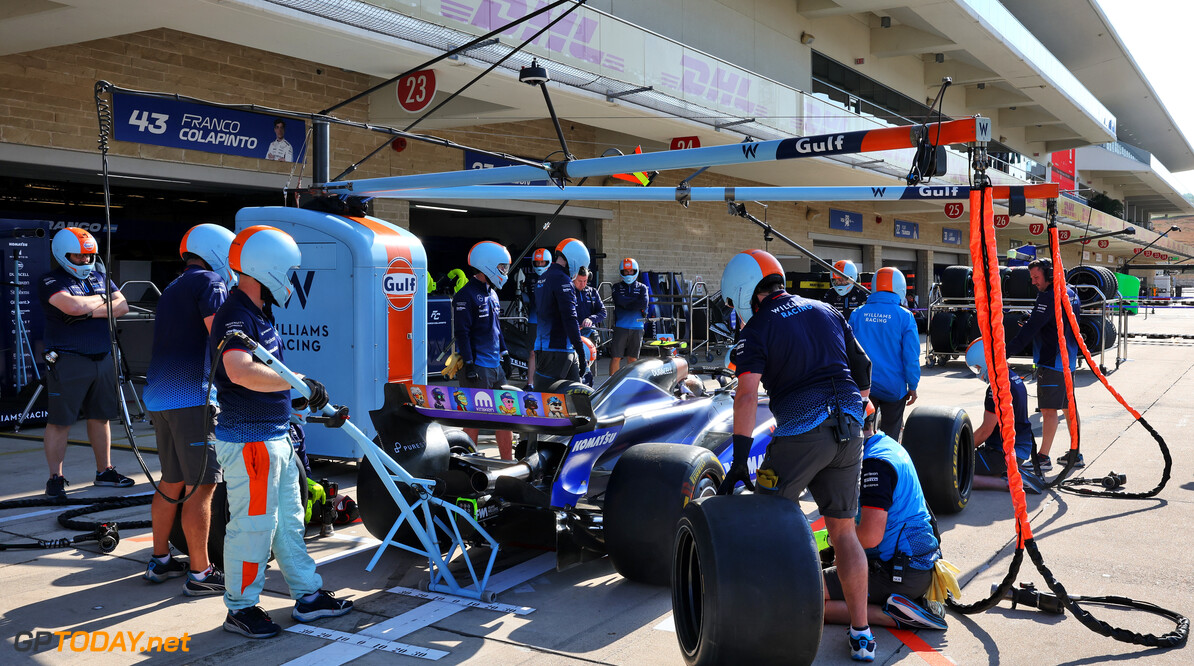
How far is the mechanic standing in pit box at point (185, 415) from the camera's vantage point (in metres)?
4.59

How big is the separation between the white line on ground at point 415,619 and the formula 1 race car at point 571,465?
0.23 metres

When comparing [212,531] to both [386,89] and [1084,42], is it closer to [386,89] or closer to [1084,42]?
[386,89]

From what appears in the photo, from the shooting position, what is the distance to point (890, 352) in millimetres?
6422

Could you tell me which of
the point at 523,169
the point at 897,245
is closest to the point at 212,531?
the point at 523,169

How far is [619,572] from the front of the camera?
462 cm

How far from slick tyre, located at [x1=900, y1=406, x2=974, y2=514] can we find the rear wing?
2.68 meters

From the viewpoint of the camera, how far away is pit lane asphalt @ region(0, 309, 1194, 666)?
12.5 feet

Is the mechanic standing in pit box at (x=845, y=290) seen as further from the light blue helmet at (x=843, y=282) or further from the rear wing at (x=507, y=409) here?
the rear wing at (x=507, y=409)

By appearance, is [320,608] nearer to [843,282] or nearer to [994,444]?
[994,444]

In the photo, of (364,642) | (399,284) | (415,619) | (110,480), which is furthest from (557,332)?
(364,642)

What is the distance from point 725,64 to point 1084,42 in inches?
1166

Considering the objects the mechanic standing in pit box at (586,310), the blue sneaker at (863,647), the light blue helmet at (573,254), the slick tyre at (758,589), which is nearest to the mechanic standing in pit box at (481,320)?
the light blue helmet at (573,254)

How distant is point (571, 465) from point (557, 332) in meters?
3.79

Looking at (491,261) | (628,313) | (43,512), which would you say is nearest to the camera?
(43,512)
